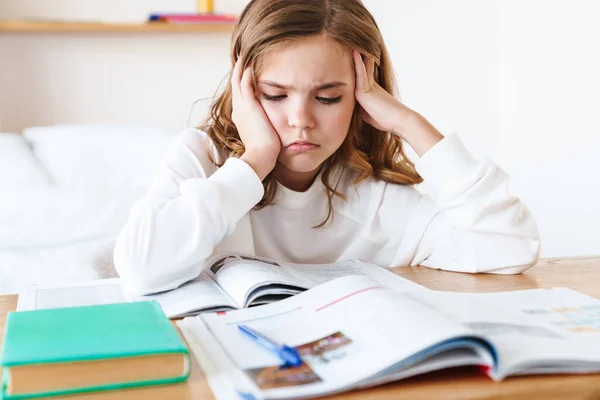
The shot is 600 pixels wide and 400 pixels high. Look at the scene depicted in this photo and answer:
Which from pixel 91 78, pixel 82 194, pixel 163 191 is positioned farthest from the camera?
pixel 91 78

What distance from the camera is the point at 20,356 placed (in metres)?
0.61

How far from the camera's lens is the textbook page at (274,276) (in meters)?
0.91

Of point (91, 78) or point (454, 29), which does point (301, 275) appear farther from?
point (454, 29)

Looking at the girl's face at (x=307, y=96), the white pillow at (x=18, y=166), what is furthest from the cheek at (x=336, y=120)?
the white pillow at (x=18, y=166)

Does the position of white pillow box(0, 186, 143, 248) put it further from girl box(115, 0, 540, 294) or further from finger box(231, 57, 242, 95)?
finger box(231, 57, 242, 95)

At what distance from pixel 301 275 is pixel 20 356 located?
0.50 m

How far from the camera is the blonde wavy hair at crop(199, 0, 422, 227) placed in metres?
1.28

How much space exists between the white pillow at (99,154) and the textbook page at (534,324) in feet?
4.38

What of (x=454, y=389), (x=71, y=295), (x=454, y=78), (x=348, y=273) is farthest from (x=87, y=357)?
(x=454, y=78)

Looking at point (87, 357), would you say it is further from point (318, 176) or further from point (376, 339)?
point (318, 176)

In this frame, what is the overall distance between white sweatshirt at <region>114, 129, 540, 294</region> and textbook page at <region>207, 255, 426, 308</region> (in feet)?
0.17

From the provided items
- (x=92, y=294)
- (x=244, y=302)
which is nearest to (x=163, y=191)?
(x=92, y=294)

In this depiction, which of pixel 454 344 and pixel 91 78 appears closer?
pixel 454 344

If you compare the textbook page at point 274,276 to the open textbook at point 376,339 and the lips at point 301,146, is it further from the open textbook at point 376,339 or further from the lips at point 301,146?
the lips at point 301,146
